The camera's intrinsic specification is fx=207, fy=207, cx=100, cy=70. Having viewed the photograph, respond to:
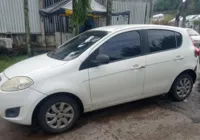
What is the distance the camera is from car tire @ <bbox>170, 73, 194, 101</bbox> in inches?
173

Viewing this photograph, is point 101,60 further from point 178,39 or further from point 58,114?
point 178,39

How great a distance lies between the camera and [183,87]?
14.8 ft

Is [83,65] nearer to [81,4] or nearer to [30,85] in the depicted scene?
[30,85]

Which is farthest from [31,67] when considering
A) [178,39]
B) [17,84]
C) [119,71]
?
[178,39]

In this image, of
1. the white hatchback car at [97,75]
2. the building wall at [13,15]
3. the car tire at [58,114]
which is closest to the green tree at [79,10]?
the white hatchback car at [97,75]

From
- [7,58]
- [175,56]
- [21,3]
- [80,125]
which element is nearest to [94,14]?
[21,3]

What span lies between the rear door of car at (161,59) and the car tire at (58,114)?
58.6 inches

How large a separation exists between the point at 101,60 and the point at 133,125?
1.28 meters

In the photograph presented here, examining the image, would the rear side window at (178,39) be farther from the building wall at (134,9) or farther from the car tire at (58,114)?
the building wall at (134,9)

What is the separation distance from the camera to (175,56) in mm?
4184

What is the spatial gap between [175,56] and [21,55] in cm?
759

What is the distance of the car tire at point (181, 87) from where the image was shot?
4.40 m

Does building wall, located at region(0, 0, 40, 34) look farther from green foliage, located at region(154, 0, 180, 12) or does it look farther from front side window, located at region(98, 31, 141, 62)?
green foliage, located at region(154, 0, 180, 12)

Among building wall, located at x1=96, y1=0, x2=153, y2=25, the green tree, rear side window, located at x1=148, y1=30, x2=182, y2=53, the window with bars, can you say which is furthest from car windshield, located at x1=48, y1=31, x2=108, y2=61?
building wall, located at x1=96, y1=0, x2=153, y2=25
